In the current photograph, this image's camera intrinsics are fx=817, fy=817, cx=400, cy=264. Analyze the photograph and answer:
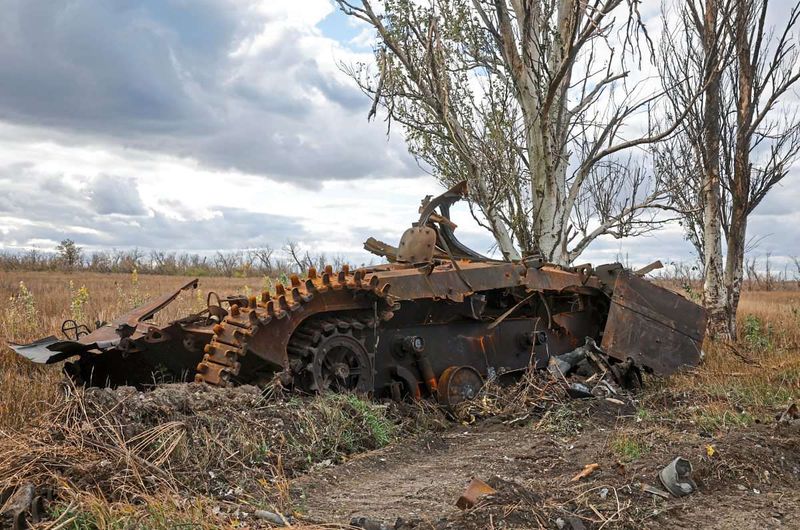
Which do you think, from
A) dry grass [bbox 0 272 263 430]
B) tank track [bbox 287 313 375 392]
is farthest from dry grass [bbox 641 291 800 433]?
dry grass [bbox 0 272 263 430]

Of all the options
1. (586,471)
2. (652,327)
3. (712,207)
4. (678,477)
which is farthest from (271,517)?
(712,207)

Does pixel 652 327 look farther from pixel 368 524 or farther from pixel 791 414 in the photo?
pixel 368 524

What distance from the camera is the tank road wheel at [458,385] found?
735 centimetres

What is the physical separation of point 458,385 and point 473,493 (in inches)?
130

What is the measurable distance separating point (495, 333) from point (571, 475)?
330 centimetres

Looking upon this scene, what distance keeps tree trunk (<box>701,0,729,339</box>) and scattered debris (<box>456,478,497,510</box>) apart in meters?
10.3

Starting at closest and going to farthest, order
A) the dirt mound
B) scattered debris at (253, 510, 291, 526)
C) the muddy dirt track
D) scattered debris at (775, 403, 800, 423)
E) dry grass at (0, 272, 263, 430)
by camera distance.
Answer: scattered debris at (253, 510, 291, 526) → the muddy dirt track → the dirt mound → scattered debris at (775, 403, 800, 423) → dry grass at (0, 272, 263, 430)

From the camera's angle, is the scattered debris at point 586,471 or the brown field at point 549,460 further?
the scattered debris at point 586,471

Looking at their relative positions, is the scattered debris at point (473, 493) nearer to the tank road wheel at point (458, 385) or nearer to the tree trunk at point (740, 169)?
the tank road wheel at point (458, 385)

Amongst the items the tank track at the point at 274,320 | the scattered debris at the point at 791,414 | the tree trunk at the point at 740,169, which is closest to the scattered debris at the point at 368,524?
the tank track at the point at 274,320

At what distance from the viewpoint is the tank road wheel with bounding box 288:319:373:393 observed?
20.6 ft

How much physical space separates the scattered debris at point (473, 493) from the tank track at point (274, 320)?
87.6 inches

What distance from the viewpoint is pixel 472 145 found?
11.9 m

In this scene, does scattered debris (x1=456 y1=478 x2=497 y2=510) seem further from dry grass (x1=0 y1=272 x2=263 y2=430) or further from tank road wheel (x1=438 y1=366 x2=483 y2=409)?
tank road wheel (x1=438 y1=366 x2=483 y2=409)
